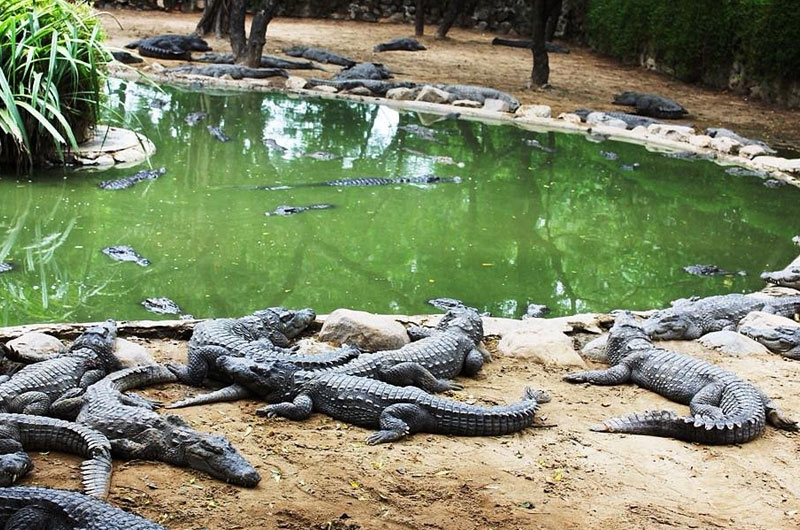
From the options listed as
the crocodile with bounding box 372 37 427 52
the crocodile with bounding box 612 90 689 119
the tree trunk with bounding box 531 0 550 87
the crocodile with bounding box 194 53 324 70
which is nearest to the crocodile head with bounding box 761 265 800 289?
the crocodile with bounding box 612 90 689 119

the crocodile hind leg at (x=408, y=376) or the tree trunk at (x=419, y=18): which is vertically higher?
the tree trunk at (x=419, y=18)

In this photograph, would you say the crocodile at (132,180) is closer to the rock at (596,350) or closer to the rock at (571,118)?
the rock at (596,350)

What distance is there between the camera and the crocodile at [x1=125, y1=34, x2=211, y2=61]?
53.6 feet

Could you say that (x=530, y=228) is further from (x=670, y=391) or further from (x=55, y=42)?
(x=55, y=42)

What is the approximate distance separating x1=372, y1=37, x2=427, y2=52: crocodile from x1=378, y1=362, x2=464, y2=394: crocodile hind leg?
16295 millimetres

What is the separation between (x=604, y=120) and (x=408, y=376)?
942cm

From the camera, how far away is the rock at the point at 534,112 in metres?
13.0

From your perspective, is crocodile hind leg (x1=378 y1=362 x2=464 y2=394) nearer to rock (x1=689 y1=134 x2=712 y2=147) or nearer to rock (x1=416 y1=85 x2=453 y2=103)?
rock (x1=689 y1=134 x2=712 y2=147)

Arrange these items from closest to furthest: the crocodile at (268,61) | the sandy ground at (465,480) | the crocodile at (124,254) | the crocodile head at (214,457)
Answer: the sandy ground at (465,480) < the crocodile head at (214,457) < the crocodile at (124,254) < the crocodile at (268,61)

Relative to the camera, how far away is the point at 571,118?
511 inches

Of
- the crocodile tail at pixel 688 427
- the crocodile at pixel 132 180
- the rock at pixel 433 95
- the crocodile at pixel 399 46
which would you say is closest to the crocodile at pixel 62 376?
the crocodile tail at pixel 688 427

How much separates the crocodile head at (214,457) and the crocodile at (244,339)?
0.84 m

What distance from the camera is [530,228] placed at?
8.13m

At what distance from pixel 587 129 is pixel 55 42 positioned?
745cm
